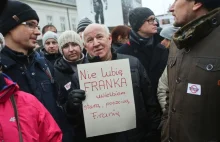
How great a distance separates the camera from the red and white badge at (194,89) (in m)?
1.72

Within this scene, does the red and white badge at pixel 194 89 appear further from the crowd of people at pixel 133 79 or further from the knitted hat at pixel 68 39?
the knitted hat at pixel 68 39

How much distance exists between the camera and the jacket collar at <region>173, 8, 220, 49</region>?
172 centimetres

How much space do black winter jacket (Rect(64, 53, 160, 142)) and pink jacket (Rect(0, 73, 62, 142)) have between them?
0.48 m

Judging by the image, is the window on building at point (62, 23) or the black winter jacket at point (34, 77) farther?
the window on building at point (62, 23)

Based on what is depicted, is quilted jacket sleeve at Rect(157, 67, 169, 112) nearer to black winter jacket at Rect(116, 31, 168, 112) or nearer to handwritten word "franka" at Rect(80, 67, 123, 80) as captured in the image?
black winter jacket at Rect(116, 31, 168, 112)

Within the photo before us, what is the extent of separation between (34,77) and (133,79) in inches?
35.5

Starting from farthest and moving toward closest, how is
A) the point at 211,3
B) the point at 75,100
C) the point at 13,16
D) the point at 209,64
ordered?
1. the point at 13,16
2. the point at 75,100
3. the point at 211,3
4. the point at 209,64

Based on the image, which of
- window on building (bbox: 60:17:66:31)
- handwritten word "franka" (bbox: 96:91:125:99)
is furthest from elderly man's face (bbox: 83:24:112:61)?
window on building (bbox: 60:17:66:31)

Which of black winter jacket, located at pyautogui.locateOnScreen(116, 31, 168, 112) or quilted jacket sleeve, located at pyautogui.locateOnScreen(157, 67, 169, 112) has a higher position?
black winter jacket, located at pyautogui.locateOnScreen(116, 31, 168, 112)

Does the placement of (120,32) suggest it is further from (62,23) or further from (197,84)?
(62,23)

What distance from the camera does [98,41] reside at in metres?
2.51

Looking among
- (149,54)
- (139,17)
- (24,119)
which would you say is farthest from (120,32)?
(24,119)

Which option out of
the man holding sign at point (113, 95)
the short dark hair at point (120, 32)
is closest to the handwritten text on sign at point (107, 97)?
the man holding sign at point (113, 95)

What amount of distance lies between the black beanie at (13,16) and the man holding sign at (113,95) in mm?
583
